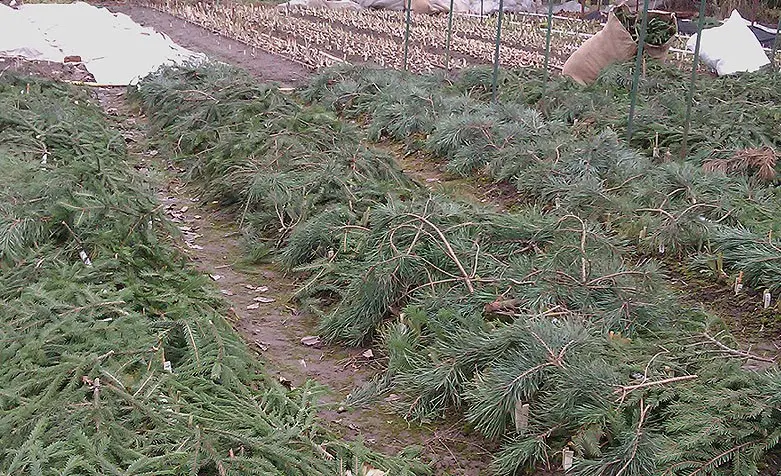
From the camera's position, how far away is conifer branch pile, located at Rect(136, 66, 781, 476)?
318 cm

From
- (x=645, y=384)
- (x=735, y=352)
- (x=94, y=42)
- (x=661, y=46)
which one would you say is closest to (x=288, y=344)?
(x=645, y=384)

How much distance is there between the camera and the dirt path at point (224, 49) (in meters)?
13.3

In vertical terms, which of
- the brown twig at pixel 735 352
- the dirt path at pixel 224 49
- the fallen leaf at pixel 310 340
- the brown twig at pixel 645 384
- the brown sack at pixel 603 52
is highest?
the brown sack at pixel 603 52

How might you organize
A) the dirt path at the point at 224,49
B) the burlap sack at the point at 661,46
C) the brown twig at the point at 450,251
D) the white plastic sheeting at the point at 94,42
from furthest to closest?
the white plastic sheeting at the point at 94,42
the dirt path at the point at 224,49
the burlap sack at the point at 661,46
the brown twig at the point at 450,251

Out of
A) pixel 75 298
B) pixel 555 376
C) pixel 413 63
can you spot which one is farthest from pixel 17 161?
pixel 413 63

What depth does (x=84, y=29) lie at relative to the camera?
657 inches

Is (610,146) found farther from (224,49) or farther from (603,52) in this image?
(224,49)

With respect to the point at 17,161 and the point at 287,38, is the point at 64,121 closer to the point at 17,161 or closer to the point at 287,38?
the point at 17,161

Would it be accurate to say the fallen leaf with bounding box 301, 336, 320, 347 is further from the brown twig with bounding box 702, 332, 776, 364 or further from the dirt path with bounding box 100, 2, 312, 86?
the dirt path with bounding box 100, 2, 312, 86

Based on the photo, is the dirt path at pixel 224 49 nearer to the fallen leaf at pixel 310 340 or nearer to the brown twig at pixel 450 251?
the brown twig at pixel 450 251

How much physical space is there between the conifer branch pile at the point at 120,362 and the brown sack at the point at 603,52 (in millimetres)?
7557

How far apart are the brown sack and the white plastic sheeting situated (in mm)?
5696

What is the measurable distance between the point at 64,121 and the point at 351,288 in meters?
4.20

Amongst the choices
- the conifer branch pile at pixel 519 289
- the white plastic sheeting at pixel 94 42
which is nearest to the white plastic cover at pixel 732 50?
the conifer branch pile at pixel 519 289
